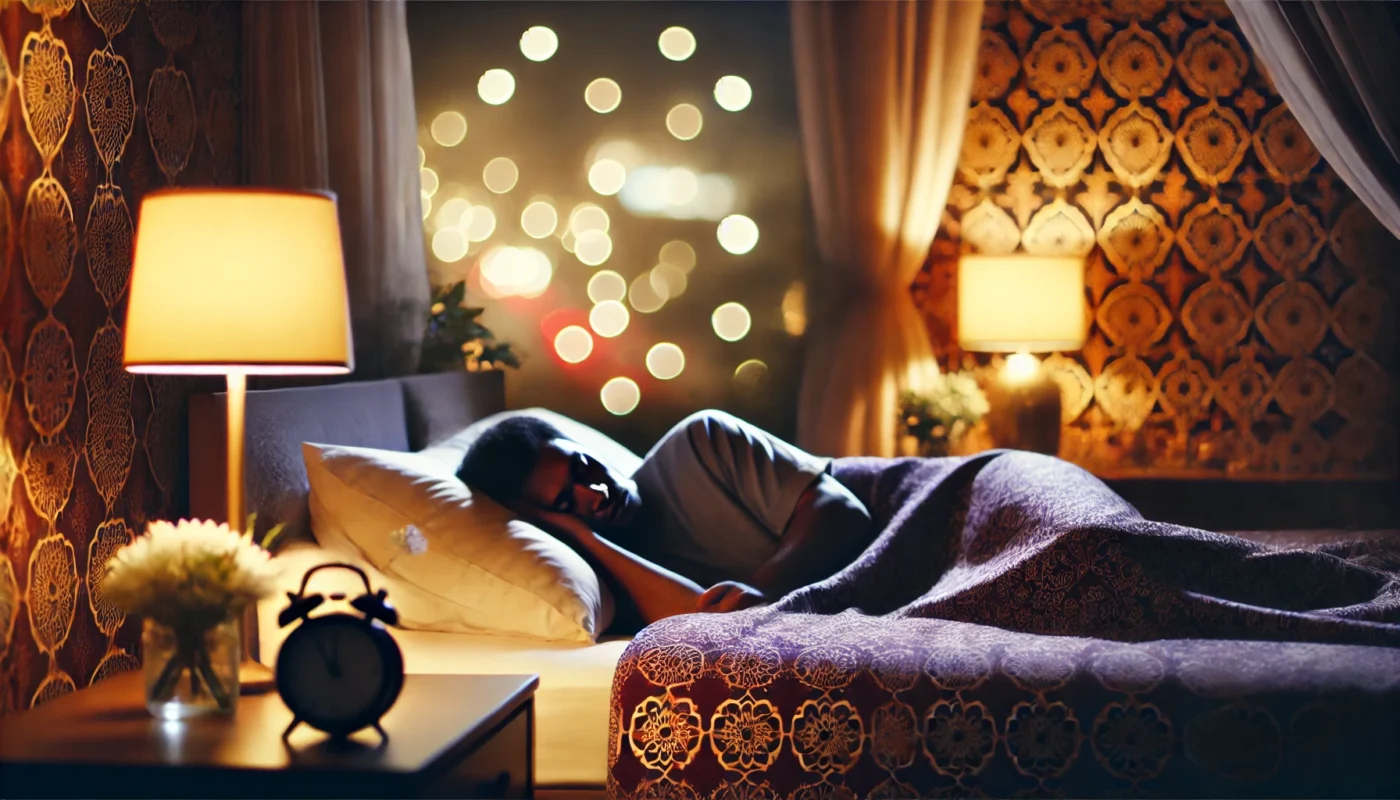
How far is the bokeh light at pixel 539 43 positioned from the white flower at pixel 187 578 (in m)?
3.18

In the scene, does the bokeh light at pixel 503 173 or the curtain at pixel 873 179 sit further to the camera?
the bokeh light at pixel 503 173

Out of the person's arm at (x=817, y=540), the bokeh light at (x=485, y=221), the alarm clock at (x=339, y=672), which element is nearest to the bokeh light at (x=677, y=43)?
the bokeh light at (x=485, y=221)

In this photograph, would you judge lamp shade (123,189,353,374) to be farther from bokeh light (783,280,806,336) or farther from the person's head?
bokeh light (783,280,806,336)

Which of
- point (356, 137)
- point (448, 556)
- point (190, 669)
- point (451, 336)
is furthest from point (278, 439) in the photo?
point (451, 336)

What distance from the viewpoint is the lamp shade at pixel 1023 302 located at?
3.89 meters

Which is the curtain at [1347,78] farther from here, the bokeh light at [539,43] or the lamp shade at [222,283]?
the bokeh light at [539,43]

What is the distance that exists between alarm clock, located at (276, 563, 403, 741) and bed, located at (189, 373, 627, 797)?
0.55 meters

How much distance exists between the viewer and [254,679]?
1.58 metres

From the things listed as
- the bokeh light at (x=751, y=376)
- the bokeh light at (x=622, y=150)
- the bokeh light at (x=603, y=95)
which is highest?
the bokeh light at (x=603, y=95)

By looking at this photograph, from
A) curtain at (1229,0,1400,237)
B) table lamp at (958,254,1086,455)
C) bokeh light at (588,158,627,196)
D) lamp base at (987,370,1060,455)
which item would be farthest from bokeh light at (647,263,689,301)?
curtain at (1229,0,1400,237)

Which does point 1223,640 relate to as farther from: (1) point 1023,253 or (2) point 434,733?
(1) point 1023,253

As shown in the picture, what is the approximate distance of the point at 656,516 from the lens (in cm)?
252

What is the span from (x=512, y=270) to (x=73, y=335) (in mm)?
2481

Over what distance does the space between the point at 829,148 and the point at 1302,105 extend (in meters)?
1.92
